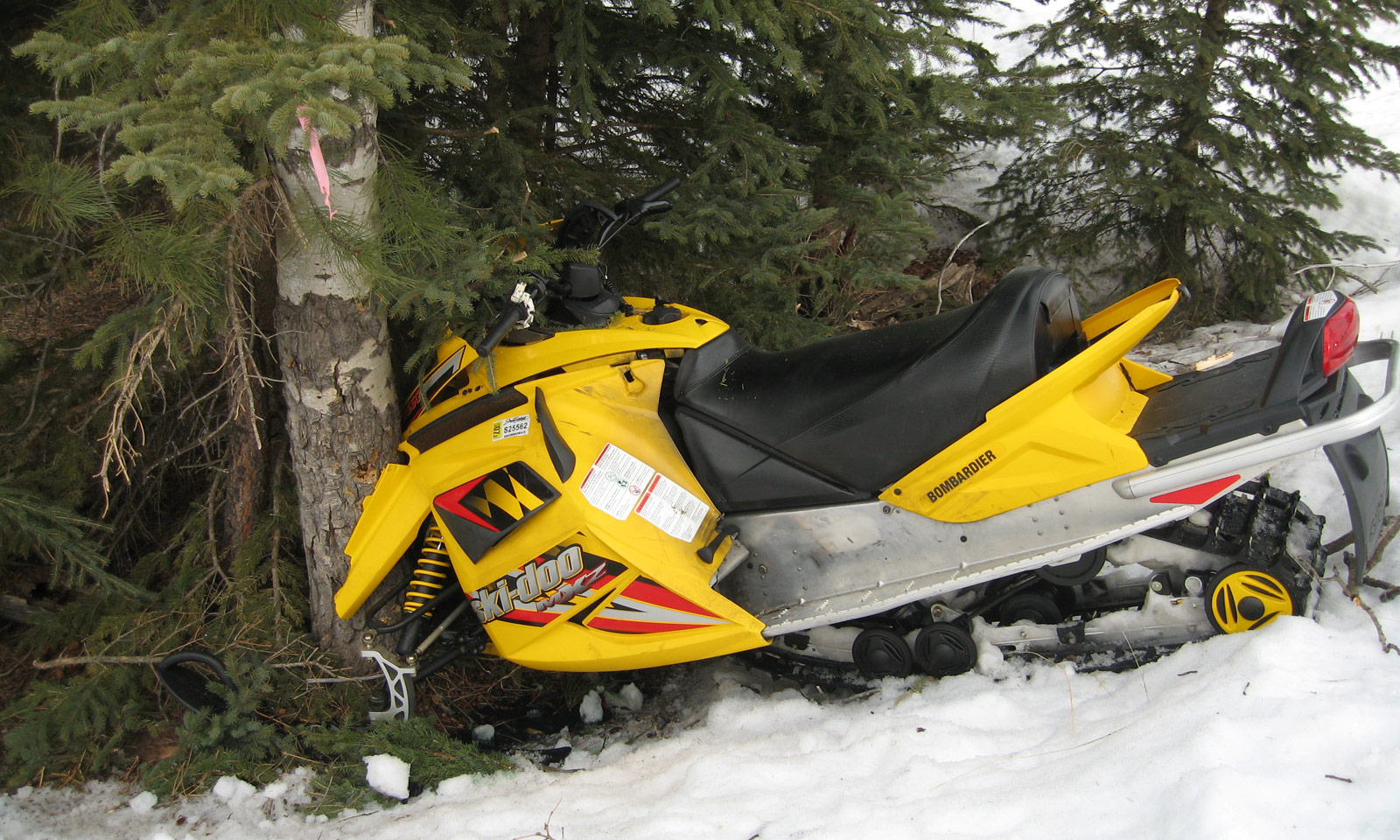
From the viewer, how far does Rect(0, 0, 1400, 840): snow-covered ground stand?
1759 millimetres

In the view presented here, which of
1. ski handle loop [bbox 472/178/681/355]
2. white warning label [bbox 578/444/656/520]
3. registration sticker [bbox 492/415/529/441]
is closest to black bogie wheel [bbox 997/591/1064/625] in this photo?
white warning label [bbox 578/444/656/520]

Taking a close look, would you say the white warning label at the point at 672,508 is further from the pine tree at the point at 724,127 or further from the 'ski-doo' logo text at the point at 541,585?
the pine tree at the point at 724,127

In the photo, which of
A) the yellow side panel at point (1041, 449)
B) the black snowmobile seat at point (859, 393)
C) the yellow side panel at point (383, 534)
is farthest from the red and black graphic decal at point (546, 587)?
the yellow side panel at point (1041, 449)

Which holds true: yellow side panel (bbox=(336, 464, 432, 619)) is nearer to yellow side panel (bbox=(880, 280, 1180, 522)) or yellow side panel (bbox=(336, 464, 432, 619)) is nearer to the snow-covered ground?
the snow-covered ground

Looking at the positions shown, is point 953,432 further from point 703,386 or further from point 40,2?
point 40,2

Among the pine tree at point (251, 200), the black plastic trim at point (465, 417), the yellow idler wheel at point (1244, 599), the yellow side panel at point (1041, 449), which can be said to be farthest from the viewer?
the black plastic trim at point (465, 417)

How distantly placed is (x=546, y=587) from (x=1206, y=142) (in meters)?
4.11

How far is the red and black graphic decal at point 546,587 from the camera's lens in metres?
2.38

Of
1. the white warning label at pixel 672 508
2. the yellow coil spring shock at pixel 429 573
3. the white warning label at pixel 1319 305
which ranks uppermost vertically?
the white warning label at pixel 1319 305

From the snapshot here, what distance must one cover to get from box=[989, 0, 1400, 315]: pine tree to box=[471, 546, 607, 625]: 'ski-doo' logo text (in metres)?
3.54

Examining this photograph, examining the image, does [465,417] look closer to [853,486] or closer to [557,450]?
[557,450]

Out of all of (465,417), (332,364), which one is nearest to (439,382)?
(465,417)

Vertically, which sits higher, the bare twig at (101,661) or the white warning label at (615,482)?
the white warning label at (615,482)

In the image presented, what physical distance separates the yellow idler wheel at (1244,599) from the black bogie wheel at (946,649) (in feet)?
2.16
